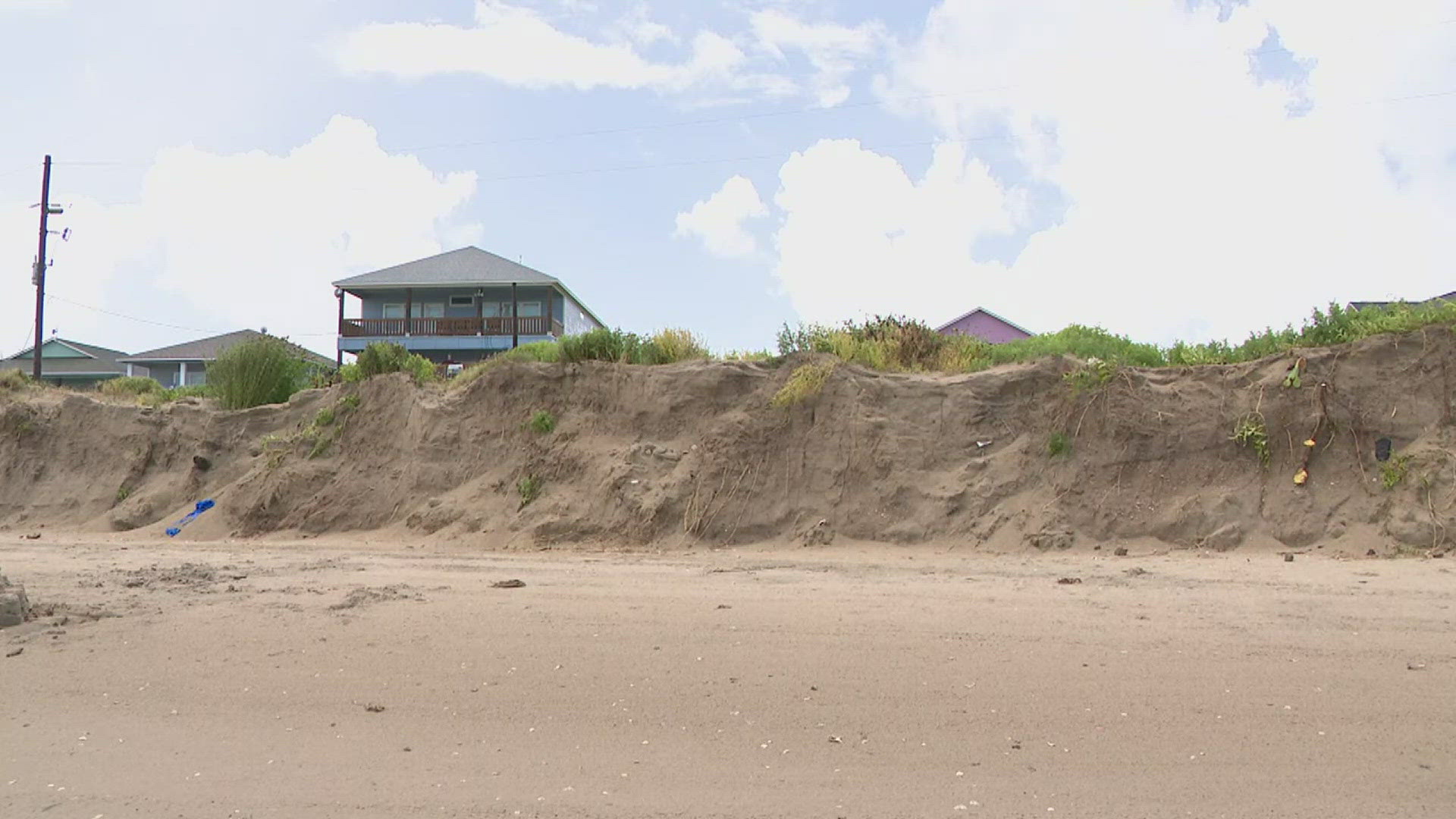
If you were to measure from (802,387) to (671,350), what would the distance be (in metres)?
2.73

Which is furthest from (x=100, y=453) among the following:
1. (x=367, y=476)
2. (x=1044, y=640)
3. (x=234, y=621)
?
(x=1044, y=640)

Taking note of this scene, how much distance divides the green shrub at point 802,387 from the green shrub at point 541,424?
3.20 metres

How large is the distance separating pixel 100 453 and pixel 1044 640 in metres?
17.4

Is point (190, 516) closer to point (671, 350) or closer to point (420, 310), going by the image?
point (671, 350)

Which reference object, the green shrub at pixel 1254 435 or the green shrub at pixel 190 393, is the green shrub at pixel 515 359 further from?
the green shrub at pixel 1254 435

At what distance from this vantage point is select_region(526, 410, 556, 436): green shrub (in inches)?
573

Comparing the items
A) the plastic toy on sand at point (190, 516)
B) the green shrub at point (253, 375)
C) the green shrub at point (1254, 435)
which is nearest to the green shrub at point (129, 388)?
the green shrub at point (253, 375)

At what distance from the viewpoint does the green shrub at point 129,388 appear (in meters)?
21.2

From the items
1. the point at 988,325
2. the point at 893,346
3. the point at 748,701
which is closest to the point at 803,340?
the point at 893,346

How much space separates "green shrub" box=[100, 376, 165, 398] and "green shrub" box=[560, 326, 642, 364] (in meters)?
10.6

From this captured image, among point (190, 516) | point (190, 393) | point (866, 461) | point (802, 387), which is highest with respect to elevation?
point (190, 393)

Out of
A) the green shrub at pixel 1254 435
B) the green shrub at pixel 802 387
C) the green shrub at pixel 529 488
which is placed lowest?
the green shrub at pixel 529 488

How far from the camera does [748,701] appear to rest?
5555mm

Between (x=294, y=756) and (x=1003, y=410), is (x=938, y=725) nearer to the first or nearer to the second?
(x=294, y=756)
